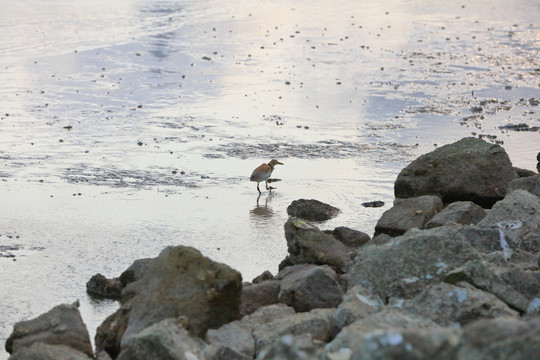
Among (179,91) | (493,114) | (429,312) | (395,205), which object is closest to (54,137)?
(179,91)

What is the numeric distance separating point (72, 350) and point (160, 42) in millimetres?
22519

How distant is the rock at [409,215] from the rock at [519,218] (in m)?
1.17

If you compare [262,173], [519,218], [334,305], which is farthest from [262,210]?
[334,305]

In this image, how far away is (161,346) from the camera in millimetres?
6551

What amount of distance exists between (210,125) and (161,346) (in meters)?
11.6

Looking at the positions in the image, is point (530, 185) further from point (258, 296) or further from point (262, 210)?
point (258, 296)

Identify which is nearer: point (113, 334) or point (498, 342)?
point (498, 342)

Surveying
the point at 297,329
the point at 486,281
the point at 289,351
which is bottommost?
the point at 297,329

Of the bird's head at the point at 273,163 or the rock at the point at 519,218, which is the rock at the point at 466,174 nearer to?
the rock at the point at 519,218

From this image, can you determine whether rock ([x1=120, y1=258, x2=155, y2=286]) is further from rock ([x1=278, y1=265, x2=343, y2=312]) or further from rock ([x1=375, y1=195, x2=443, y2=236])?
rock ([x1=375, y1=195, x2=443, y2=236])

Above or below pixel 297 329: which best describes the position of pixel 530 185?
below

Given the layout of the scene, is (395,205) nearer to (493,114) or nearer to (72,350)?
(72,350)

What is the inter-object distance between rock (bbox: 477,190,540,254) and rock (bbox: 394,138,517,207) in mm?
1937

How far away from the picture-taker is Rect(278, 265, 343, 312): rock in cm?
822
